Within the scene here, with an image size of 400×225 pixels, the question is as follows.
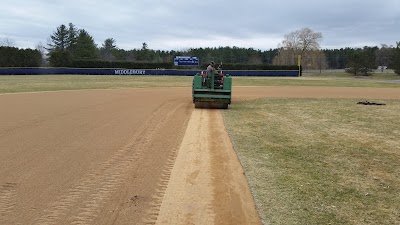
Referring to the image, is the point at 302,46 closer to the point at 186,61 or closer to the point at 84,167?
the point at 186,61

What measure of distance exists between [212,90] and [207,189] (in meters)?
11.6

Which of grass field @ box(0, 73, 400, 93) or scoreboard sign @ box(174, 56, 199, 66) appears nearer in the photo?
grass field @ box(0, 73, 400, 93)

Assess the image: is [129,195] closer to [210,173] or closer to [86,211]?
[86,211]

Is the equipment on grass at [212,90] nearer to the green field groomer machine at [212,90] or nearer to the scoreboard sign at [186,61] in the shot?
the green field groomer machine at [212,90]

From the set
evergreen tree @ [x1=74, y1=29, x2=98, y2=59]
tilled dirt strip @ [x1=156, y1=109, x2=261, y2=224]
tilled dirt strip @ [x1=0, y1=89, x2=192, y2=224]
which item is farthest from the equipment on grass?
evergreen tree @ [x1=74, y1=29, x2=98, y2=59]

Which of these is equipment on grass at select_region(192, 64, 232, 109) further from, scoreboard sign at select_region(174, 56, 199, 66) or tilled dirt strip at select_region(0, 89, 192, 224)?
scoreboard sign at select_region(174, 56, 199, 66)

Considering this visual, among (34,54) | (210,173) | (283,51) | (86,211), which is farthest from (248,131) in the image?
(283,51)

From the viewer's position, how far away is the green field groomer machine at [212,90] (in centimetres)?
1756

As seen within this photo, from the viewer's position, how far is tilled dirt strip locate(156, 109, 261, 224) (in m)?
5.03

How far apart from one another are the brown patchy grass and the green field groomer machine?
3.44m

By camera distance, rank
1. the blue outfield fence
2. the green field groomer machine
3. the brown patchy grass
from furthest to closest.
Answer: the blue outfield fence < the green field groomer machine < the brown patchy grass

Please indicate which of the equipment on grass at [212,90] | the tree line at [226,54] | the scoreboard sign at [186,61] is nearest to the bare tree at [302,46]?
the tree line at [226,54]

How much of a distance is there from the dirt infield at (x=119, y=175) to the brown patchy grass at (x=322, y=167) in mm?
430

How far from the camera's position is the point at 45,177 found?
656 centimetres
